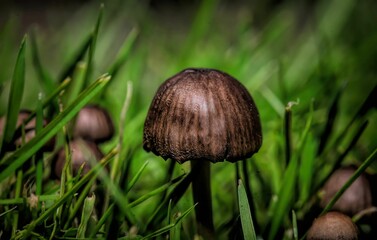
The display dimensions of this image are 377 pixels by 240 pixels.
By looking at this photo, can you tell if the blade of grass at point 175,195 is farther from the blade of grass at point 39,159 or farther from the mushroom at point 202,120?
the blade of grass at point 39,159

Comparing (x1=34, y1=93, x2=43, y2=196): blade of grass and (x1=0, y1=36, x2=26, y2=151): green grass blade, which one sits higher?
(x1=0, y1=36, x2=26, y2=151): green grass blade

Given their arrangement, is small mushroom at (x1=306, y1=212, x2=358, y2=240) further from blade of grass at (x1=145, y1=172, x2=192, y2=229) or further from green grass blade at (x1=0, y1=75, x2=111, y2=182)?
green grass blade at (x1=0, y1=75, x2=111, y2=182)

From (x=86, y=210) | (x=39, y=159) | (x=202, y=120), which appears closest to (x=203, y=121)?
(x=202, y=120)

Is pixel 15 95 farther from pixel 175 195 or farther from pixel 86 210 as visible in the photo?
pixel 175 195

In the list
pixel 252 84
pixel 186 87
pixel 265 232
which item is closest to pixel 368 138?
pixel 252 84

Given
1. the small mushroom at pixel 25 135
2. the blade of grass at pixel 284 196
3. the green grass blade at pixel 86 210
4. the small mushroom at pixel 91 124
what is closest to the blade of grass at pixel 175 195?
the green grass blade at pixel 86 210

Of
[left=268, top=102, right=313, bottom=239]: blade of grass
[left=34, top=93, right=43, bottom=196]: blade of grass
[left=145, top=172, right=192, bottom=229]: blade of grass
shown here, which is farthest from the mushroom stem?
[left=34, top=93, right=43, bottom=196]: blade of grass
